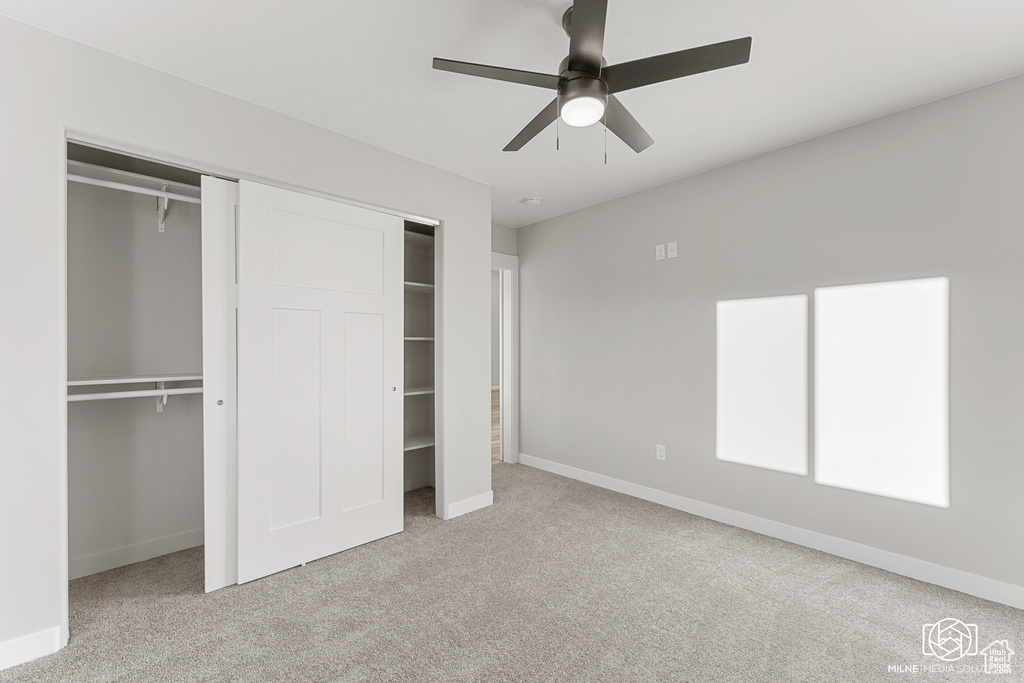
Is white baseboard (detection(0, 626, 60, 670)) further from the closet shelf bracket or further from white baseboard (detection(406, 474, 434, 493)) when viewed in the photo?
white baseboard (detection(406, 474, 434, 493))

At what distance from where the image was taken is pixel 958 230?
96.7 inches

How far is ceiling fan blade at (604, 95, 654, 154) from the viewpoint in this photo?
177 cm

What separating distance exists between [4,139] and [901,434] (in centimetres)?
467

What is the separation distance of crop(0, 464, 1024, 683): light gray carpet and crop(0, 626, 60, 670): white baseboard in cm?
4

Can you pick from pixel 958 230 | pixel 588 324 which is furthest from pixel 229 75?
pixel 958 230

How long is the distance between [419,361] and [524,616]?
2.56 metres

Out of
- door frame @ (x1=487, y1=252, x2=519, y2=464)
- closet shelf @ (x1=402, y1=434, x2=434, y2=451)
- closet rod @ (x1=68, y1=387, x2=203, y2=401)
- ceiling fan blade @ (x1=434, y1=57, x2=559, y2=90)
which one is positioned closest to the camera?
ceiling fan blade @ (x1=434, y1=57, x2=559, y2=90)

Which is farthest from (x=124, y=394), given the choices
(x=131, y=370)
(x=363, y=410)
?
(x=363, y=410)

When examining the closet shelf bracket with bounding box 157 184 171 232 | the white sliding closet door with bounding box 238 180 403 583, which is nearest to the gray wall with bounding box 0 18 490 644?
the white sliding closet door with bounding box 238 180 403 583

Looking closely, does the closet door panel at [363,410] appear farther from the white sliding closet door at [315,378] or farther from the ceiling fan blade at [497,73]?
the ceiling fan blade at [497,73]

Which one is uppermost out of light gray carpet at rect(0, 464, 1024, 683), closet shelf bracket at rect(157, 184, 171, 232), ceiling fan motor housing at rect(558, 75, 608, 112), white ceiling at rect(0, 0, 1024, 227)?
white ceiling at rect(0, 0, 1024, 227)

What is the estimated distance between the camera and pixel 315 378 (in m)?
2.78

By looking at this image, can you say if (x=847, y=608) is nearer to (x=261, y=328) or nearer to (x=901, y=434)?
(x=901, y=434)

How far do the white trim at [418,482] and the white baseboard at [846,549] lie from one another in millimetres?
1682
